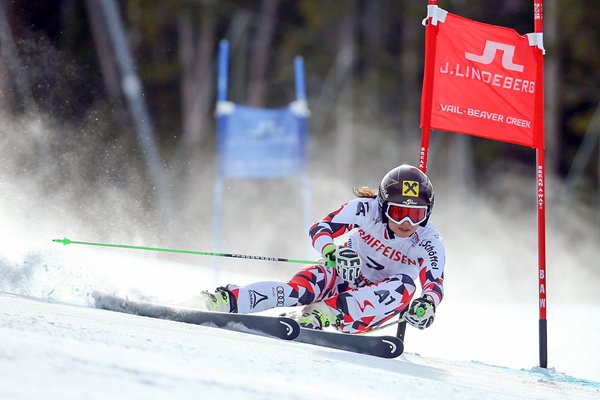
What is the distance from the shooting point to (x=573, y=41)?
91.6ft

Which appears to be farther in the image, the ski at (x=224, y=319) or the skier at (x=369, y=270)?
the skier at (x=369, y=270)

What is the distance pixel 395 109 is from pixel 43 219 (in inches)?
884

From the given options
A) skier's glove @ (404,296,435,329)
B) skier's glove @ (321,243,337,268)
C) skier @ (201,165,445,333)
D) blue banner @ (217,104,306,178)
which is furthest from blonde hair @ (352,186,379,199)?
blue banner @ (217,104,306,178)

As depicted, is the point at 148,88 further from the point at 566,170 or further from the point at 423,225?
the point at 423,225

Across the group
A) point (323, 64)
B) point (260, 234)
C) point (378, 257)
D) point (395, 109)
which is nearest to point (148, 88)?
point (323, 64)

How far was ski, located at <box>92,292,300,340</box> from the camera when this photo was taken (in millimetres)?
5102

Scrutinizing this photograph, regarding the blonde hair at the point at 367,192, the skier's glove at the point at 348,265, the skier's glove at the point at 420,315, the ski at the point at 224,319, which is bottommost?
the ski at the point at 224,319

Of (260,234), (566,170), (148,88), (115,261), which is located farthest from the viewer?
(566,170)

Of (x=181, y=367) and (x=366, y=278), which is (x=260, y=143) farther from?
(x=181, y=367)

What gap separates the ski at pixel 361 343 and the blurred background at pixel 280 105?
4446mm

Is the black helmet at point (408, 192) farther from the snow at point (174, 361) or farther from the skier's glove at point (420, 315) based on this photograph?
the snow at point (174, 361)

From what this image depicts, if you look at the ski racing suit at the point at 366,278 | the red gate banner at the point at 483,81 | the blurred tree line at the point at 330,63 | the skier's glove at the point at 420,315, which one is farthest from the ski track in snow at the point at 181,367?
the blurred tree line at the point at 330,63

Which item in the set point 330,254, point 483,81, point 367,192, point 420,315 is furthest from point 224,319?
point 483,81

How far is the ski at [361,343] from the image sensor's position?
5051 mm
